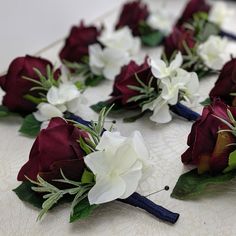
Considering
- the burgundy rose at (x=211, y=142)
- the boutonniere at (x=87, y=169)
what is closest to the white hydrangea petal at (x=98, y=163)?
the boutonniere at (x=87, y=169)

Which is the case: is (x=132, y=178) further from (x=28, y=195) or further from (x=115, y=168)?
(x=28, y=195)

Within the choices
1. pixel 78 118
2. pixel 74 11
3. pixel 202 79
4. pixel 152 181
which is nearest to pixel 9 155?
pixel 78 118

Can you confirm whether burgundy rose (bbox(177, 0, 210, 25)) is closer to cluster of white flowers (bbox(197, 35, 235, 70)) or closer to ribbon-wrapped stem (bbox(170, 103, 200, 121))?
cluster of white flowers (bbox(197, 35, 235, 70))

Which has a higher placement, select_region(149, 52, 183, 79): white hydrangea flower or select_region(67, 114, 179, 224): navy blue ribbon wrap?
select_region(149, 52, 183, 79): white hydrangea flower

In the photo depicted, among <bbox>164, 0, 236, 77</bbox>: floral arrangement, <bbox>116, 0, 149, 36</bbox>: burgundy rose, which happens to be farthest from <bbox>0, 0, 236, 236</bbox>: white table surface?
<bbox>116, 0, 149, 36</bbox>: burgundy rose

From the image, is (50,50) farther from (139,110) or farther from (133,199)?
(133,199)

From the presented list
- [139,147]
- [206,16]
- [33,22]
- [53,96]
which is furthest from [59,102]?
[206,16]

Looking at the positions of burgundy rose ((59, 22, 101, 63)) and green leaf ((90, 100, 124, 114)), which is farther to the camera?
burgundy rose ((59, 22, 101, 63))
